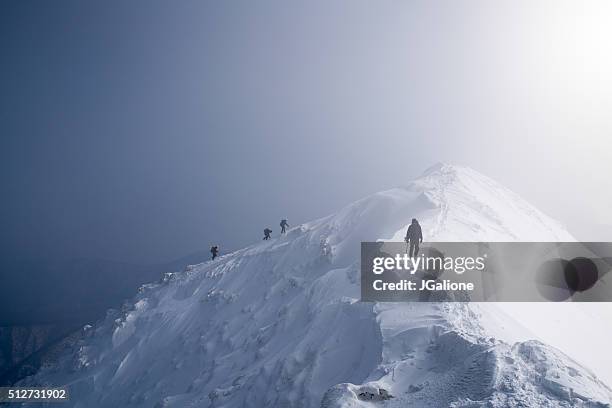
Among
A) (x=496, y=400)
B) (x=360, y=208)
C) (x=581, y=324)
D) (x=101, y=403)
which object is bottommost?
(x=101, y=403)

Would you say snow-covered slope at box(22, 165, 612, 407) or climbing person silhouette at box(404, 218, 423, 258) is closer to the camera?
snow-covered slope at box(22, 165, 612, 407)

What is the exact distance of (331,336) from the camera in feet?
Answer: 61.3

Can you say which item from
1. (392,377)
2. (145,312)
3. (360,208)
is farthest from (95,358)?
(392,377)

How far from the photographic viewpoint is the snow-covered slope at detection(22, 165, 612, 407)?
389 inches

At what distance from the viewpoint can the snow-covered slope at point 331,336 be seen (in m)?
9.88

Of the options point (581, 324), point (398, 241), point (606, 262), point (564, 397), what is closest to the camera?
point (564, 397)

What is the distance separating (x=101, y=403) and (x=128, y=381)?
2661 mm

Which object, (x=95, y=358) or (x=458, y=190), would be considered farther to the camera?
(x=95, y=358)

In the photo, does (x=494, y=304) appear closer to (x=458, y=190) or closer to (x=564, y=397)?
(x=564, y=397)

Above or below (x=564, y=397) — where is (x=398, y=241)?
above

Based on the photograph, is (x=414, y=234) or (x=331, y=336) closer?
(x=414, y=234)

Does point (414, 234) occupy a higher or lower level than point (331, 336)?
higher

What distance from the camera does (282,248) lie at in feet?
115

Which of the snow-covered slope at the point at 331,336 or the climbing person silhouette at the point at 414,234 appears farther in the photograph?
the climbing person silhouette at the point at 414,234
